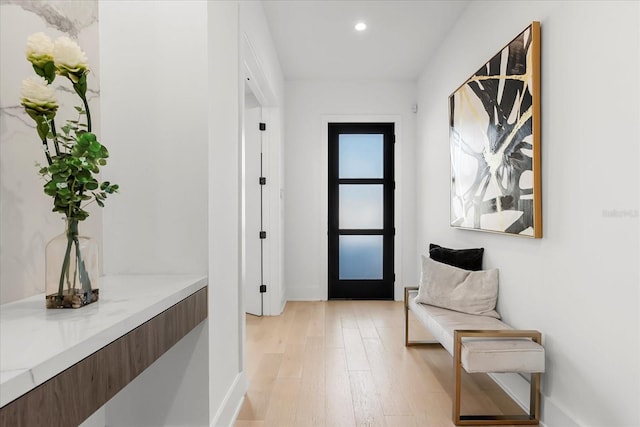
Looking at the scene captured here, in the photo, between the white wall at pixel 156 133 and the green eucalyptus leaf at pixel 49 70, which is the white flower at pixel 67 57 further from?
the white wall at pixel 156 133

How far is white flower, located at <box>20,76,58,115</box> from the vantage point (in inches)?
40.9

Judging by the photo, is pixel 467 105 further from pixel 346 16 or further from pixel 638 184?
pixel 638 184

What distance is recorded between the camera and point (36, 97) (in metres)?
1.05

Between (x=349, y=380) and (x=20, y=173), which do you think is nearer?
(x=20, y=173)

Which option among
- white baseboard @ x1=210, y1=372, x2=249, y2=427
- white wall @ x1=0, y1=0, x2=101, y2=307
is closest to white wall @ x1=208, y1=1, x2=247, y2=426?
white baseboard @ x1=210, y1=372, x2=249, y2=427

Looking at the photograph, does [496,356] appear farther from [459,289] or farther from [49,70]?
[49,70]

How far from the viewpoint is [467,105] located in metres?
3.12

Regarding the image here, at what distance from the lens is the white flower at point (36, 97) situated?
1039mm

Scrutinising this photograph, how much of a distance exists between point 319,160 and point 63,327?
426 cm

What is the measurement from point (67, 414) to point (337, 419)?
1639 millimetres

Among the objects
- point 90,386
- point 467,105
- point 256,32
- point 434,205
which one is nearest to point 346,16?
point 256,32

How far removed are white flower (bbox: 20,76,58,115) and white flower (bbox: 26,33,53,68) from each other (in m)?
0.05

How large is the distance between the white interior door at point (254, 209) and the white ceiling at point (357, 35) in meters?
0.80

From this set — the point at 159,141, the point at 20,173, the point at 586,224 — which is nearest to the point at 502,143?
the point at 586,224
